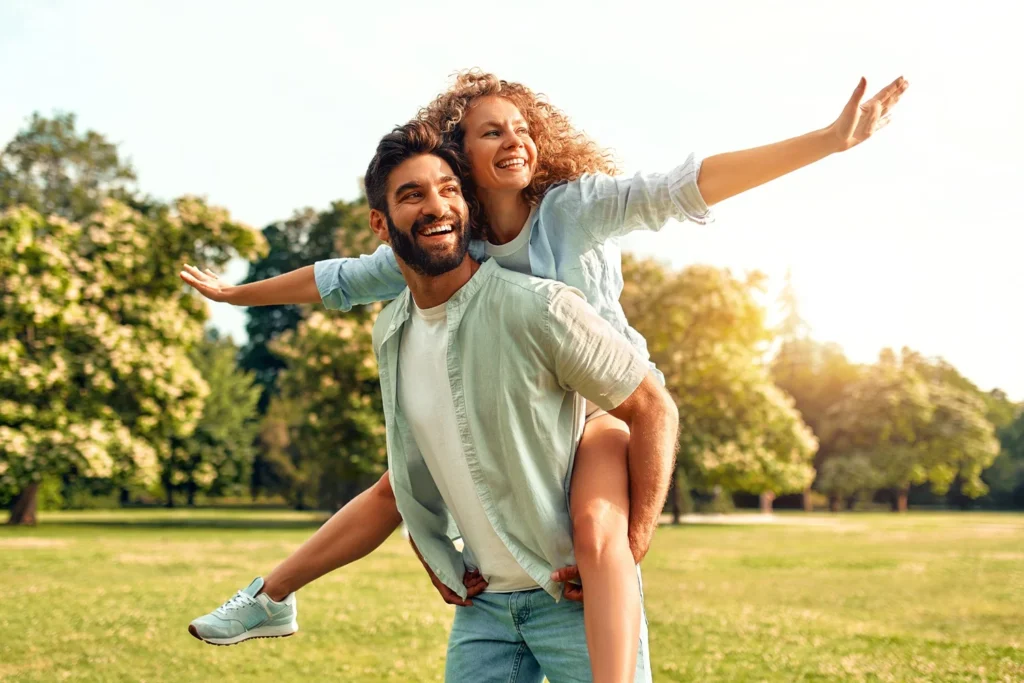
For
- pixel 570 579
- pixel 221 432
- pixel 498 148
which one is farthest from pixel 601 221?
pixel 221 432

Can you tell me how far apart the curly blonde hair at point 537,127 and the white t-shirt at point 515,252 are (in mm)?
175

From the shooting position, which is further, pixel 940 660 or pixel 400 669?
pixel 940 660

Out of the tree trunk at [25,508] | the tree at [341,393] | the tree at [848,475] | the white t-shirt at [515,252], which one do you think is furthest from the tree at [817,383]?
the white t-shirt at [515,252]

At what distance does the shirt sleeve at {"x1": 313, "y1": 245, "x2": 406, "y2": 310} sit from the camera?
3.53m

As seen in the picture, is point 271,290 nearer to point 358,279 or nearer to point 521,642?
point 358,279

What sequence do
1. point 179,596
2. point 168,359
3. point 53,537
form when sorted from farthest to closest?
point 168,359
point 53,537
point 179,596

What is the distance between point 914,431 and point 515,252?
163 ft

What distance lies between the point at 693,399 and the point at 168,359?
15.7 metres

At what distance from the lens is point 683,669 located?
7.75 meters

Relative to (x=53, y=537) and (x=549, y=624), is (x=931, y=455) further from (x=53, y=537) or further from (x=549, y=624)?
(x=549, y=624)

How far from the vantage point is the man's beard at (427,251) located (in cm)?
292

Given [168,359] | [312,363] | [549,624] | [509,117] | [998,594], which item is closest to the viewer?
[549,624]

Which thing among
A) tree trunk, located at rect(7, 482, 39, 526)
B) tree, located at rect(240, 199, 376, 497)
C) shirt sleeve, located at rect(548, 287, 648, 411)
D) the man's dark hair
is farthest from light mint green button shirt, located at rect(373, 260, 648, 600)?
tree, located at rect(240, 199, 376, 497)

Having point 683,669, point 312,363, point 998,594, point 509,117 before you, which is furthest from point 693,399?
point 509,117
